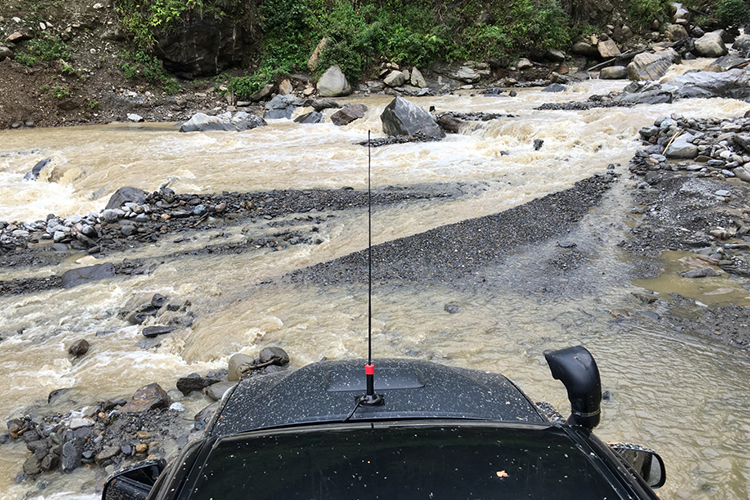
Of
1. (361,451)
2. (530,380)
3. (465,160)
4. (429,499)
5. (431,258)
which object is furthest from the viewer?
(465,160)

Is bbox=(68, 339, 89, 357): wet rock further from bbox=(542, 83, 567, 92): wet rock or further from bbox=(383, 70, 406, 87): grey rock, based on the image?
bbox=(542, 83, 567, 92): wet rock

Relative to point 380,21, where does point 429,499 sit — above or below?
below

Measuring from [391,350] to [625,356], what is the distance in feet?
7.07

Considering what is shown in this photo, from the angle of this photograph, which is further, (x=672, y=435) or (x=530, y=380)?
(x=530, y=380)

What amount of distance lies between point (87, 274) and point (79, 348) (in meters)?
2.18

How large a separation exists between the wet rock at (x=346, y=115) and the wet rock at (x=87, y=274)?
10.8 metres

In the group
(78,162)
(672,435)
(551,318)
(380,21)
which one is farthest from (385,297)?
(380,21)

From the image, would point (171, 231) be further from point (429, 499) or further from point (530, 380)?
point (429, 499)

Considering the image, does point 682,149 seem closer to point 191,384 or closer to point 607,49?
point 191,384

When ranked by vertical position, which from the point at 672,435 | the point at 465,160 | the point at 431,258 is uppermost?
the point at 465,160

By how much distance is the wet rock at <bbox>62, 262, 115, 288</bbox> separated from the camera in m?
6.23

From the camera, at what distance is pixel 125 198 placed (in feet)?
27.7

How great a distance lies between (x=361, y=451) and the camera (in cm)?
139

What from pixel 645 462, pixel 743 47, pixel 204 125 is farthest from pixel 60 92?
pixel 743 47
